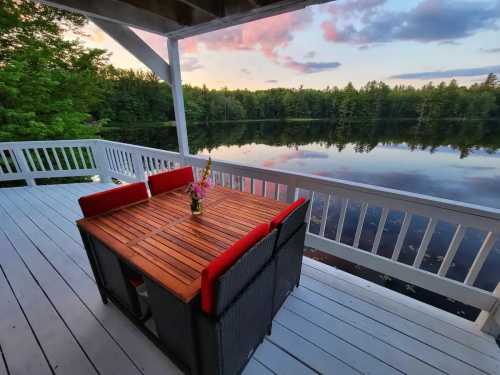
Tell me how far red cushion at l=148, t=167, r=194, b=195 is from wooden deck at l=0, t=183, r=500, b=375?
1089 mm

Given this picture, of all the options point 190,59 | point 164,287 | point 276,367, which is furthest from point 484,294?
point 190,59

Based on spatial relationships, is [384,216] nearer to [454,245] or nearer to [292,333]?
[454,245]

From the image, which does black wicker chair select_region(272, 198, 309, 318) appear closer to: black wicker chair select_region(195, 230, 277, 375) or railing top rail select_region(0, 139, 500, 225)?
black wicker chair select_region(195, 230, 277, 375)

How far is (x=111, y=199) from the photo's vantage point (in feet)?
5.39

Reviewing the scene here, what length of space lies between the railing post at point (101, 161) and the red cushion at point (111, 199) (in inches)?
134

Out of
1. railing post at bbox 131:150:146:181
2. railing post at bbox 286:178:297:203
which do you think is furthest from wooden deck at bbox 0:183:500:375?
railing post at bbox 131:150:146:181

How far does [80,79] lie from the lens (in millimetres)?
5840

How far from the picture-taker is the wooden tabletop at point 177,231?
3.41 feet

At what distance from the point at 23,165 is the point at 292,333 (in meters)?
5.80

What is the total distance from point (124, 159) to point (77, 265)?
2.54 m

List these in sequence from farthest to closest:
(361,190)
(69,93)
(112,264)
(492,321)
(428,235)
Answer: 1. (69,93)
2. (361,190)
3. (428,235)
4. (492,321)
5. (112,264)

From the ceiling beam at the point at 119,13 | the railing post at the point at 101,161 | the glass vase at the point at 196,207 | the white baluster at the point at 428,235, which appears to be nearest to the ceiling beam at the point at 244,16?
the ceiling beam at the point at 119,13

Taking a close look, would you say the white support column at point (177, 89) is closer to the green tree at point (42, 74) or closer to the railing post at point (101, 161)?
the railing post at point (101, 161)

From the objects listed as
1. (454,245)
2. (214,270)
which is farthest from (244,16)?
(454,245)
